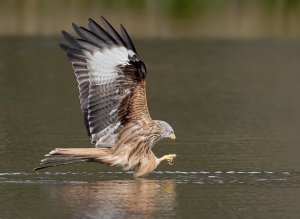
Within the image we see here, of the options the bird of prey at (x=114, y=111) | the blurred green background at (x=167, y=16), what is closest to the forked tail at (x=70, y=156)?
the bird of prey at (x=114, y=111)

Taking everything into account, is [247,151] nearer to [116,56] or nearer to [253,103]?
[116,56]

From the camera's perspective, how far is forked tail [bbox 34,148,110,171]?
10.7 m

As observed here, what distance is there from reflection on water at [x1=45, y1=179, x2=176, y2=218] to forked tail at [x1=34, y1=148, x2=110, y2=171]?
0.75 ft

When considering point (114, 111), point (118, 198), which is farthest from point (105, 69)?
point (118, 198)

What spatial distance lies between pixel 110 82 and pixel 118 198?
1.29m

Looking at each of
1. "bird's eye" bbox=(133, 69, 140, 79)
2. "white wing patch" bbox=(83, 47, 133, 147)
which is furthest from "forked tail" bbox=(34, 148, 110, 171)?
"bird's eye" bbox=(133, 69, 140, 79)

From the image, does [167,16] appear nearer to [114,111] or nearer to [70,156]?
[114,111]

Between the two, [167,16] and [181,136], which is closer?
[181,136]

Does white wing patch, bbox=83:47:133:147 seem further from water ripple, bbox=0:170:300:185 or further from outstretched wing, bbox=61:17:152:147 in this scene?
water ripple, bbox=0:170:300:185

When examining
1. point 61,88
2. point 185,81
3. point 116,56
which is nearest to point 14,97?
point 61,88

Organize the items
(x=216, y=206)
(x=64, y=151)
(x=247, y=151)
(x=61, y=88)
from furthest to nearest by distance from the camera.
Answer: (x=61, y=88) → (x=247, y=151) → (x=64, y=151) → (x=216, y=206)

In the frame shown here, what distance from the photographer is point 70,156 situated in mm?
10727

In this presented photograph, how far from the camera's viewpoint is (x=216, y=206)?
9.97 m

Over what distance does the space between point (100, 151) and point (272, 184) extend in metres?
1.62
